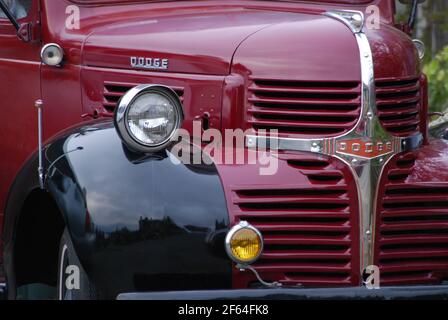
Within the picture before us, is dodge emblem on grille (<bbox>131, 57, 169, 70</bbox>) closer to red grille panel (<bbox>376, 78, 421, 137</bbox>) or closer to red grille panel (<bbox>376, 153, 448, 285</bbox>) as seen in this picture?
red grille panel (<bbox>376, 78, 421, 137</bbox>)

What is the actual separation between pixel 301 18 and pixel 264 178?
925 millimetres

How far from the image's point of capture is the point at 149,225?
3926mm

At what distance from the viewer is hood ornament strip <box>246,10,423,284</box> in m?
4.11

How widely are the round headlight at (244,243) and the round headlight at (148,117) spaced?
17.8 inches

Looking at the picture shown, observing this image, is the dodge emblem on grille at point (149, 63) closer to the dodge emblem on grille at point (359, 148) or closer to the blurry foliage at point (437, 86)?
the dodge emblem on grille at point (359, 148)

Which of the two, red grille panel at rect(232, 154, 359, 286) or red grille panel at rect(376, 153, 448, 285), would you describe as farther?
red grille panel at rect(376, 153, 448, 285)

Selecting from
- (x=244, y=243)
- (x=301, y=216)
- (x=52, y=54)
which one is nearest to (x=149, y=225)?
(x=244, y=243)

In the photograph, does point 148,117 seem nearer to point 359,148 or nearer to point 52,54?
point 359,148

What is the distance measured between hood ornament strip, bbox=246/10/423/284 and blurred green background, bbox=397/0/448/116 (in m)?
4.24

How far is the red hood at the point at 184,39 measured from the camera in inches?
175

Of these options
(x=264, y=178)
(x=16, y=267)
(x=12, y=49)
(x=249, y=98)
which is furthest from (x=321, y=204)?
(x=12, y=49)

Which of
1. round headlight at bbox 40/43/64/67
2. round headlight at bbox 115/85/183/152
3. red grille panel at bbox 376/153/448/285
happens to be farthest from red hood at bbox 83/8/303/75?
red grille panel at bbox 376/153/448/285

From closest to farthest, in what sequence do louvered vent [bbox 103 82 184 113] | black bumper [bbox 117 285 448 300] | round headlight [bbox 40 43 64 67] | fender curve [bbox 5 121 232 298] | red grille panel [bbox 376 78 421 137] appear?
black bumper [bbox 117 285 448 300] → fender curve [bbox 5 121 232 298] → red grille panel [bbox 376 78 421 137] → louvered vent [bbox 103 82 184 113] → round headlight [bbox 40 43 64 67]
